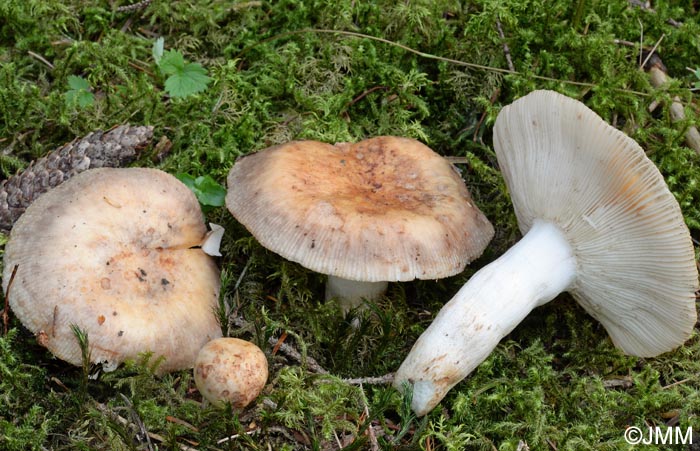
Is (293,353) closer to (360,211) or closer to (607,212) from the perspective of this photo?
(360,211)

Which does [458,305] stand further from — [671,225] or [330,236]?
[671,225]

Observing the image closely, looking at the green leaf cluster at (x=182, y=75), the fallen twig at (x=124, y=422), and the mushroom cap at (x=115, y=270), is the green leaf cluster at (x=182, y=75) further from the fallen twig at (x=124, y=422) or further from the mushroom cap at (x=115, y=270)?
the fallen twig at (x=124, y=422)

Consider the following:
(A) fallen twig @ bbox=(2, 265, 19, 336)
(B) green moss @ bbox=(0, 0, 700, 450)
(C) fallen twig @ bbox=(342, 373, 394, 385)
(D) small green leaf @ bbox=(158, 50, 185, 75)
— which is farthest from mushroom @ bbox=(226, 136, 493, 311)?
(A) fallen twig @ bbox=(2, 265, 19, 336)

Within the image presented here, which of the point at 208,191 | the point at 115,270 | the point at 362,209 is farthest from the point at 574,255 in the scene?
the point at 115,270

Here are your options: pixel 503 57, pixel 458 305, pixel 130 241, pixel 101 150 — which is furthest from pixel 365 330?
pixel 503 57

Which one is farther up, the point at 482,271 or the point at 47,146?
the point at 482,271

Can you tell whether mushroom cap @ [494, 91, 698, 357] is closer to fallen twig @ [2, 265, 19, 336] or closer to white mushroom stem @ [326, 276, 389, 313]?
white mushroom stem @ [326, 276, 389, 313]

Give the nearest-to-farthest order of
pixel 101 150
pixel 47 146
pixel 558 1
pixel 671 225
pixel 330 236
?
pixel 671 225
pixel 330 236
pixel 101 150
pixel 47 146
pixel 558 1
